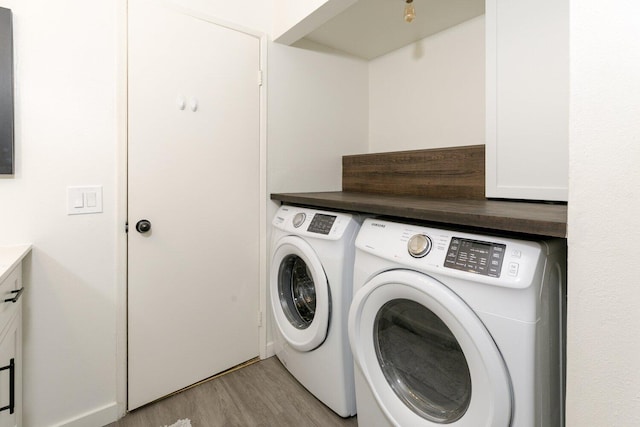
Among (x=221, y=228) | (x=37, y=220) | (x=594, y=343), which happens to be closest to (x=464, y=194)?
(x=594, y=343)

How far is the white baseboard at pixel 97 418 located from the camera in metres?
1.39

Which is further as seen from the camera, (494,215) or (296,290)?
(296,290)

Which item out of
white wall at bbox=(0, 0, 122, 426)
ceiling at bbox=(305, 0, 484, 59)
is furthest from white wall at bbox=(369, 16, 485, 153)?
white wall at bbox=(0, 0, 122, 426)

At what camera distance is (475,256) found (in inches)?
36.7

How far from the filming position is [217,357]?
5.94 ft

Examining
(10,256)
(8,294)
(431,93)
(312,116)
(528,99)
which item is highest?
(431,93)

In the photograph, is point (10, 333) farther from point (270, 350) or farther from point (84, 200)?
point (270, 350)

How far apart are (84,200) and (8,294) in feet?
1.55

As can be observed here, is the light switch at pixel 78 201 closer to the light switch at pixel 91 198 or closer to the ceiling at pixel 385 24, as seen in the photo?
the light switch at pixel 91 198

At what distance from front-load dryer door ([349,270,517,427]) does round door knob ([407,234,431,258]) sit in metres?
0.07

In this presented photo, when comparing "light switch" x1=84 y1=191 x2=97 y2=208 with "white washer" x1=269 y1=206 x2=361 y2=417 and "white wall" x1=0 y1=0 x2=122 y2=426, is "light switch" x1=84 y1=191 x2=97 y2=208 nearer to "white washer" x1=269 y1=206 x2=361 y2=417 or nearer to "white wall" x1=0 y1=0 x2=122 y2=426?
"white wall" x1=0 y1=0 x2=122 y2=426

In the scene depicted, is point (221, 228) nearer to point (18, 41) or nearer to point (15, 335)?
point (15, 335)

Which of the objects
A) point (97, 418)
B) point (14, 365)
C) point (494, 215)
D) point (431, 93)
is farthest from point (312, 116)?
point (97, 418)

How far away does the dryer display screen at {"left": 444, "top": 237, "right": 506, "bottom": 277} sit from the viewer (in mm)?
882
